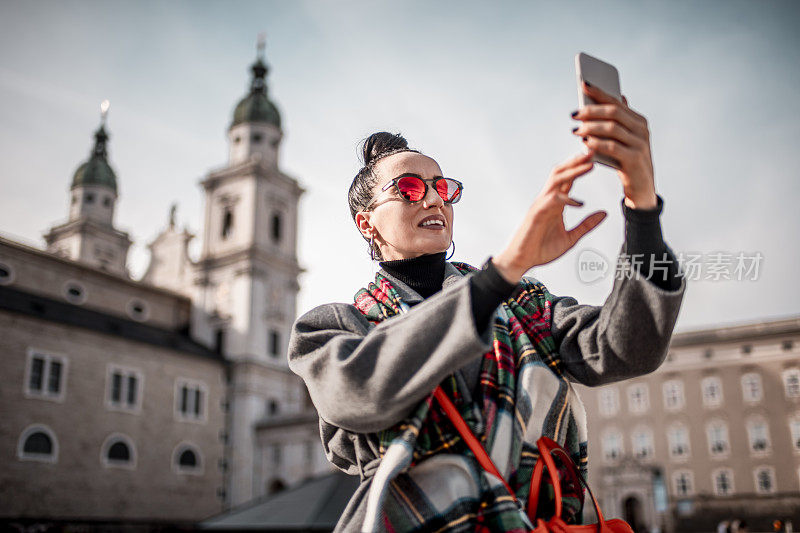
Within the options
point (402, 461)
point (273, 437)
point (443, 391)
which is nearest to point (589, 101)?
point (443, 391)

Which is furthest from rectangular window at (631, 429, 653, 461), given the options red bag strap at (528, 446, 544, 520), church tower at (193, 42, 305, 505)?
red bag strap at (528, 446, 544, 520)

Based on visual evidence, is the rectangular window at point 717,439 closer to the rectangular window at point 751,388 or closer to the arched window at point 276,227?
the rectangular window at point 751,388

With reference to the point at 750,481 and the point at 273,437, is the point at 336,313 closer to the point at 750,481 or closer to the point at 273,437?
the point at 273,437

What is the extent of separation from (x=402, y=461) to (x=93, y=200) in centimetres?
4838

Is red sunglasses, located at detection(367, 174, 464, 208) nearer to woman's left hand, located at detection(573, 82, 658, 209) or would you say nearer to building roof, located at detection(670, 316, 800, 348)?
woman's left hand, located at detection(573, 82, 658, 209)

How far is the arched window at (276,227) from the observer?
41.5 meters

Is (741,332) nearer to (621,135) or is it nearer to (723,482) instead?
(723,482)

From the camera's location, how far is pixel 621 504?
3981cm

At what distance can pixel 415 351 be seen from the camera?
1.42m

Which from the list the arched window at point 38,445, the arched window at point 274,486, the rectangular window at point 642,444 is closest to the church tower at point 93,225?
the arched window at point 274,486

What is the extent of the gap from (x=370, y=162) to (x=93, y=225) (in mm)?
46463

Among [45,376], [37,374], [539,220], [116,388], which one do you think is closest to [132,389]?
[116,388]

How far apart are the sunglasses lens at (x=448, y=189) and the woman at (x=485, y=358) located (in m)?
0.06

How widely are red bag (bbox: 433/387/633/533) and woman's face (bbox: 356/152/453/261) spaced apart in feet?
1.60
